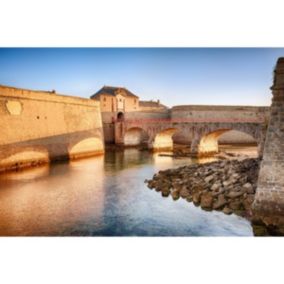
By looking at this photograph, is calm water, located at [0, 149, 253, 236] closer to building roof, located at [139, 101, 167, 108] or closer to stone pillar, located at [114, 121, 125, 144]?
stone pillar, located at [114, 121, 125, 144]

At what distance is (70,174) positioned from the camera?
28.5 feet

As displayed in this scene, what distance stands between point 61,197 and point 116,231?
87.5 inches

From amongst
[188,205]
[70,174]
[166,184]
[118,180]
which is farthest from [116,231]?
[70,174]

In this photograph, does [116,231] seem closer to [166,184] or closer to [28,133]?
[166,184]

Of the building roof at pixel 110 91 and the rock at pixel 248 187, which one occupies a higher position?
the building roof at pixel 110 91

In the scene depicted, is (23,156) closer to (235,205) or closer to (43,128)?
(43,128)

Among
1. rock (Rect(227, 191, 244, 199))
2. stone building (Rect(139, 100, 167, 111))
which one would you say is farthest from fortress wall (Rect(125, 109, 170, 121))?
rock (Rect(227, 191, 244, 199))

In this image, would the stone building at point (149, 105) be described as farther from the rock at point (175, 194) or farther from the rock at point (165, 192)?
the rock at point (175, 194)

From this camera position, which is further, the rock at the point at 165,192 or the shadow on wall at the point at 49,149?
the shadow on wall at the point at 49,149

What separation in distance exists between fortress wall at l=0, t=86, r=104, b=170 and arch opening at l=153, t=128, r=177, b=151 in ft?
10.1

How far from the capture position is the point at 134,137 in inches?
732

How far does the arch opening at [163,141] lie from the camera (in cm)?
1580

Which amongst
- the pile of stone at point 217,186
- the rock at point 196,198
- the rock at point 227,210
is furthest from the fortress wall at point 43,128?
the rock at point 227,210

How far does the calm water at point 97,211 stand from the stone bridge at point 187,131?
17.5 feet
